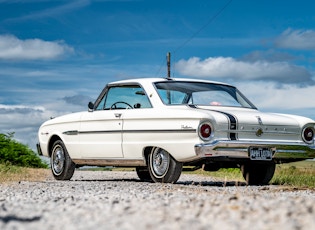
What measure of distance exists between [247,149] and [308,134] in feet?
4.55

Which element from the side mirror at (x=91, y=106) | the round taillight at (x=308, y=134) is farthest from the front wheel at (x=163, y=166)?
the round taillight at (x=308, y=134)

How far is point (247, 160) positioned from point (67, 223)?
218 inches

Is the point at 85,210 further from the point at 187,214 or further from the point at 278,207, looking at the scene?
the point at 278,207

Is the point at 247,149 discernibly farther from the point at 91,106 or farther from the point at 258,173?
the point at 91,106

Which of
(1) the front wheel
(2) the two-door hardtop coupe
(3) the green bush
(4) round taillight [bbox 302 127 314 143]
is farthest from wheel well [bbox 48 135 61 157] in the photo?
(3) the green bush

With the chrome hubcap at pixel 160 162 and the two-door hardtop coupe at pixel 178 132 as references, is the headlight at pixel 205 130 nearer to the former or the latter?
the two-door hardtop coupe at pixel 178 132

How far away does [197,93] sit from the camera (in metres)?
10.6

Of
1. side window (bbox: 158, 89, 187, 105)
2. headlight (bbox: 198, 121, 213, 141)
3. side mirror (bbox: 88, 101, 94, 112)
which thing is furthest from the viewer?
side mirror (bbox: 88, 101, 94, 112)

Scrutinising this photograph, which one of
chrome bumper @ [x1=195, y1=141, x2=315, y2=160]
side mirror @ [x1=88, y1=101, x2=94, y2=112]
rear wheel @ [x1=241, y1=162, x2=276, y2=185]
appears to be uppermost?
side mirror @ [x1=88, y1=101, x2=94, y2=112]

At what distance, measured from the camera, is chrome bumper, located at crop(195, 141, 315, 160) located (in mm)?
9336

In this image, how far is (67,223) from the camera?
15.2 ft

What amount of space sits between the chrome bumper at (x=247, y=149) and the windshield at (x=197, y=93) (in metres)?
1.14

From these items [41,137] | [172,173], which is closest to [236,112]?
[172,173]

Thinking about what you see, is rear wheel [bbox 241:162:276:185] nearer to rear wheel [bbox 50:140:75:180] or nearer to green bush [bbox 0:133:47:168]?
rear wheel [bbox 50:140:75:180]
